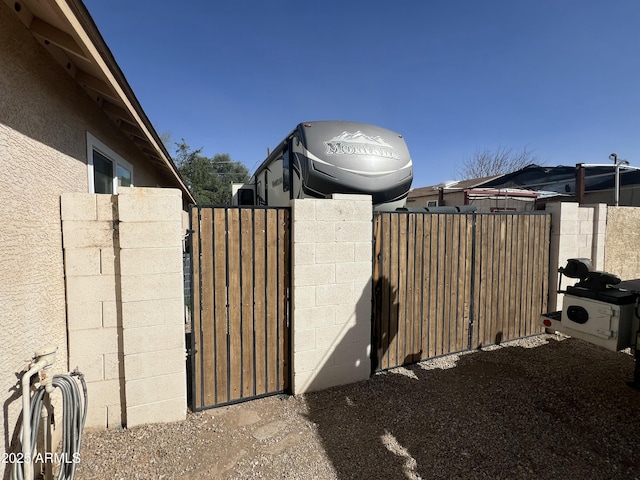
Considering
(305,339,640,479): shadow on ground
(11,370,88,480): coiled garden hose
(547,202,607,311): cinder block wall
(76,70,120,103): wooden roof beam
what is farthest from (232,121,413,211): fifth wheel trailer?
(11,370,88,480): coiled garden hose

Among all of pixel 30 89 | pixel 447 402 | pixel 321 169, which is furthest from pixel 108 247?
pixel 447 402

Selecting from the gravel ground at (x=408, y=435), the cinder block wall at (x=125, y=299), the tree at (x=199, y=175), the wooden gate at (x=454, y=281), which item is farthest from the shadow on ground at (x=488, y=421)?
the tree at (x=199, y=175)

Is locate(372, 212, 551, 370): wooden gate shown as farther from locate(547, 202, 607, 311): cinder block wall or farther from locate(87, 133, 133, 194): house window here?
locate(87, 133, 133, 194): house window

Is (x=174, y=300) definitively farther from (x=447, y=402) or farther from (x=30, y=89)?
(x=447, y=402)

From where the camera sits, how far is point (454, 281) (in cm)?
433

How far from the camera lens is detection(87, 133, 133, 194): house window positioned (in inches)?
133

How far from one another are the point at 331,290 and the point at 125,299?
1996mm

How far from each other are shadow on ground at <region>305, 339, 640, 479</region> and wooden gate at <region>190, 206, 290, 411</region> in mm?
704

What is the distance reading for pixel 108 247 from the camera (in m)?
2.69

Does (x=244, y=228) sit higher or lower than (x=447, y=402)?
higher

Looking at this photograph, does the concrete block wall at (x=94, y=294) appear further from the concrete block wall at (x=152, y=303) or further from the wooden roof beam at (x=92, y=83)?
the wooden roof beam at (x=92, y=83)

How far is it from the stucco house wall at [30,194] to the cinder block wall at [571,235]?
256 inches

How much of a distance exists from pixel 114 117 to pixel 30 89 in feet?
6.42

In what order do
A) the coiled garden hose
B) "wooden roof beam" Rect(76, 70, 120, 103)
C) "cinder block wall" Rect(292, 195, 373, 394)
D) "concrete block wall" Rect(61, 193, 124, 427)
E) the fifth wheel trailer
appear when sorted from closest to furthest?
the coiled garden hose < "concrete block wall" Rect(61, 193, 124, 427) < "wooden roof beam" Rect(76, 70, 120, 103) < "cinder block wall" Rect(292, 195, 373, 394) < the fifth wheel trailer
